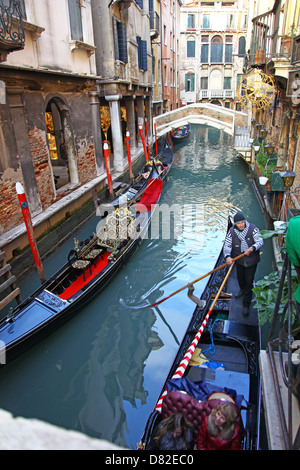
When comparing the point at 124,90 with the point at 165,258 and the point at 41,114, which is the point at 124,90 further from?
the point at 165,258

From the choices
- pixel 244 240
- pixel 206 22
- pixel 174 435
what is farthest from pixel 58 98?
pixel 206 22

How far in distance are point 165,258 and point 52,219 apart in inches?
82.5

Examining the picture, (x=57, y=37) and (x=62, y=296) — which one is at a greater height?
(x=57, y=37)

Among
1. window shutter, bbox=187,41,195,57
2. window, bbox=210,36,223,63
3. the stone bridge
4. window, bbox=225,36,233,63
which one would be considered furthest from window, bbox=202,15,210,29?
the stone bridge

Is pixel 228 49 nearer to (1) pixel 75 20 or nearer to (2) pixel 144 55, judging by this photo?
(2) pixel 144 55

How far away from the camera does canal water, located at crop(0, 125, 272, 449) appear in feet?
10.3

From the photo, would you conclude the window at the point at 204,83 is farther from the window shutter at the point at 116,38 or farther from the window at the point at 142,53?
the window shutter at the point at 116,38

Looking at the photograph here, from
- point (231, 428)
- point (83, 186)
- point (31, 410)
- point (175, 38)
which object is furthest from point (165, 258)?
point (175, 38)

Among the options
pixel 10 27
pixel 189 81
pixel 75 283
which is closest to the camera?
pixel 10 27

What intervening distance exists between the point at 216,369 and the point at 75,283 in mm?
2378

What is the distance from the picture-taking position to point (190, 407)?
6.74 feet

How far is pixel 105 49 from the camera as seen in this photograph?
848cm

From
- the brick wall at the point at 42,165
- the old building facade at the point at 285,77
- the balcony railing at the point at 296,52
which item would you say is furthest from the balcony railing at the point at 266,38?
the brick wall at the point at 42,165

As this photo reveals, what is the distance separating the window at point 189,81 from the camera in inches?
1026
